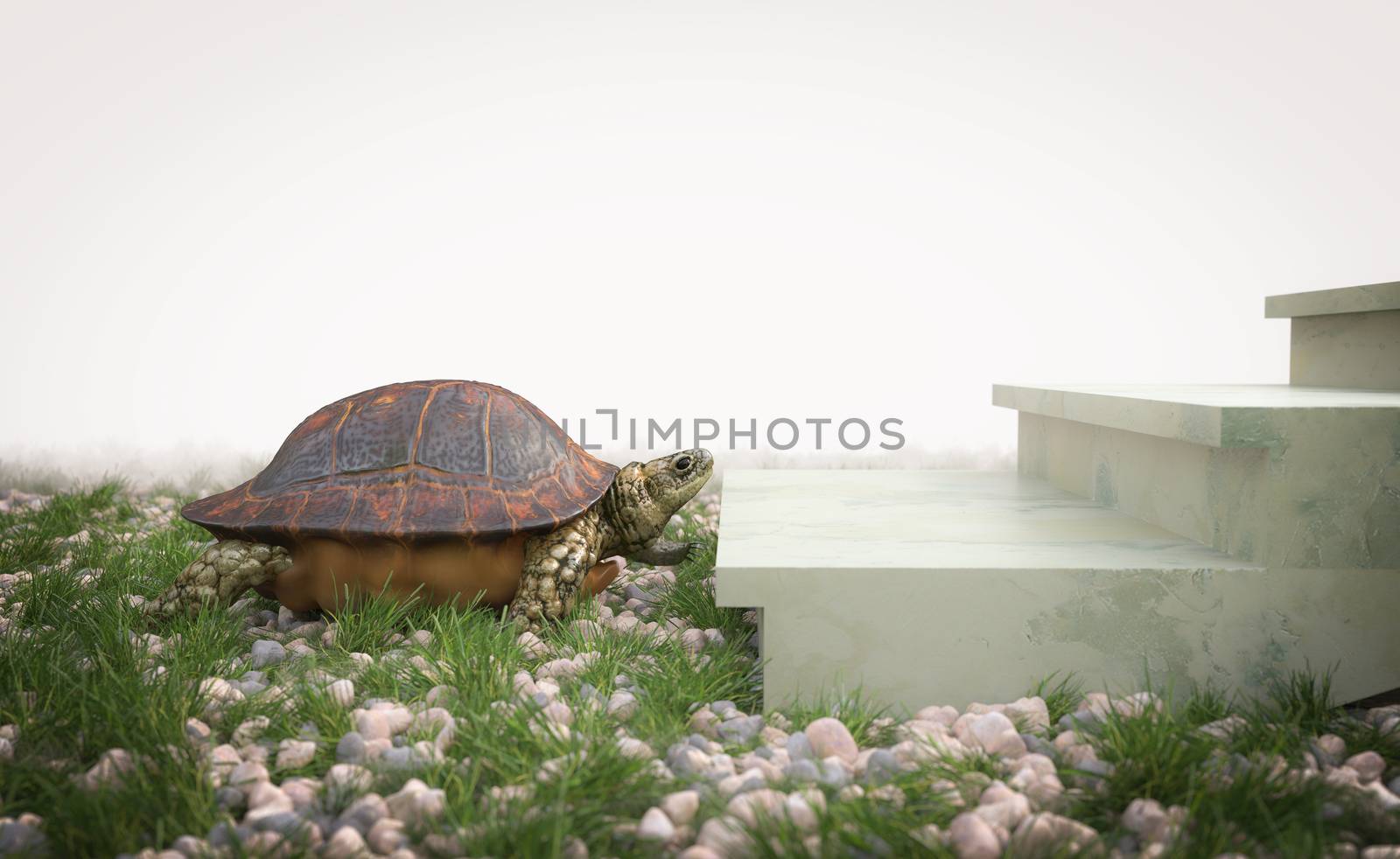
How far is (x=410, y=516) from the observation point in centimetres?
261

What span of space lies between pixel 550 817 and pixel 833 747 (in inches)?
23.7

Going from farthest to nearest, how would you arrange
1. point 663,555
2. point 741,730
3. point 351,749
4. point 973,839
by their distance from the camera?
1. point 663,555
2. point 741,730
3. point 351,749
4. point 973,839

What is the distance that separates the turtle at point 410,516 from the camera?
104 inches

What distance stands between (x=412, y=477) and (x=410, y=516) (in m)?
0.14

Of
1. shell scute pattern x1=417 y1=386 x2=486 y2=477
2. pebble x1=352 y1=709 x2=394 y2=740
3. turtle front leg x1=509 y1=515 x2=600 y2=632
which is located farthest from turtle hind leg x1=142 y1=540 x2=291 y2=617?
pebble x1=352 y1=709 x2=394 y2=740

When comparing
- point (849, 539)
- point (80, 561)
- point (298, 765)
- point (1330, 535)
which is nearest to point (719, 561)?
point (849, 539)

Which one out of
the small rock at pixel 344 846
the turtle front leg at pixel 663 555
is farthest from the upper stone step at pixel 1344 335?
the small rock at pixel 344 846

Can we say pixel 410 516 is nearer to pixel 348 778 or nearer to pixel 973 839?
pixel 348 778

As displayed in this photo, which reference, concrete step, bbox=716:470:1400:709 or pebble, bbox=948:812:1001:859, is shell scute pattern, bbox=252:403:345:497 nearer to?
concrete step, bbox=716:470:1400:709

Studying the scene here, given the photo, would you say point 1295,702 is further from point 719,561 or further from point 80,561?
point 80,561

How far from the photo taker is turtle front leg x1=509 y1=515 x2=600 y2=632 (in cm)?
271

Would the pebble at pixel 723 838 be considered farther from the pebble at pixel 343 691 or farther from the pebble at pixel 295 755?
the pebble at pixel 343 691

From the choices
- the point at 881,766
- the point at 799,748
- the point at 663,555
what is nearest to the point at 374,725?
the point at 799,748

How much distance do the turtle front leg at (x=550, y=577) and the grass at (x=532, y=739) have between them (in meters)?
0.07
